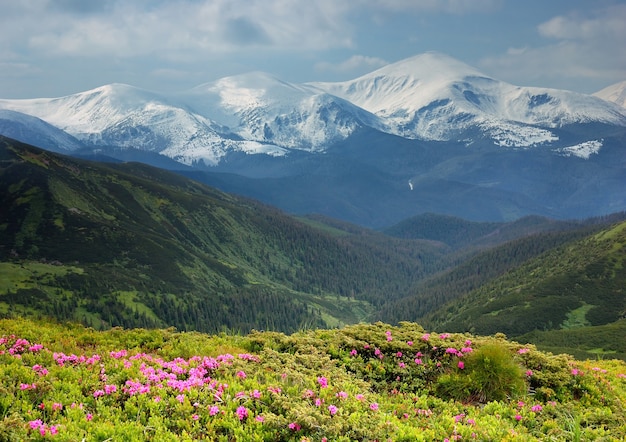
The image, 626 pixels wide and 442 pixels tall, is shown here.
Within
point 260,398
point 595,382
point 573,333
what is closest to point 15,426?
point 260,398

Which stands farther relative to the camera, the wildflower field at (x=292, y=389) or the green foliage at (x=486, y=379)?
the green foliage at (x=486, y=379)

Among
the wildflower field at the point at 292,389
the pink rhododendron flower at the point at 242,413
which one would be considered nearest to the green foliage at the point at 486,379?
the wildflower field at the point at 292,389

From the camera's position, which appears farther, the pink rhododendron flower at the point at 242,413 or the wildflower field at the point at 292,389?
the pink rhododendron flower at the point at 242,413

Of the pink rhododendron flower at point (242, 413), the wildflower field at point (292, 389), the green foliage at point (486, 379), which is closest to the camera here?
the wildflower field at point (292, 389)

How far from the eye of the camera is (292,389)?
16.8 m

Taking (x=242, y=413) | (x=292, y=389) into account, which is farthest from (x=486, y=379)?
(x=242, y=413)

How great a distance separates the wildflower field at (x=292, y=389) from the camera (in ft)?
46.8

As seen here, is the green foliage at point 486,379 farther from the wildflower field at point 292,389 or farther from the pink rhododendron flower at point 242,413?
the pink rhododendron flower at point 242,413

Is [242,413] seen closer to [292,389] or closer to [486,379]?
[292,389]

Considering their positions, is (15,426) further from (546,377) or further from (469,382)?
(546,377)

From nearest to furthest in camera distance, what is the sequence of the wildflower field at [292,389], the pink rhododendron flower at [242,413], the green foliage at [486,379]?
the wildflower field at [292,389] < the pink rhododendron flower at [242,413] < the green foliage at [486,379]

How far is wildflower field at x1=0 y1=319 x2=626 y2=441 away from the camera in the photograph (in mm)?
14273

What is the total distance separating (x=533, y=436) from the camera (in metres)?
16.0

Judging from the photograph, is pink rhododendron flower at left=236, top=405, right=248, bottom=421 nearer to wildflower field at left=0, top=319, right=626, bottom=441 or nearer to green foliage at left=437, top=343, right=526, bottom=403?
wildflower field at left=0, top=319, right=626, bottom=441
